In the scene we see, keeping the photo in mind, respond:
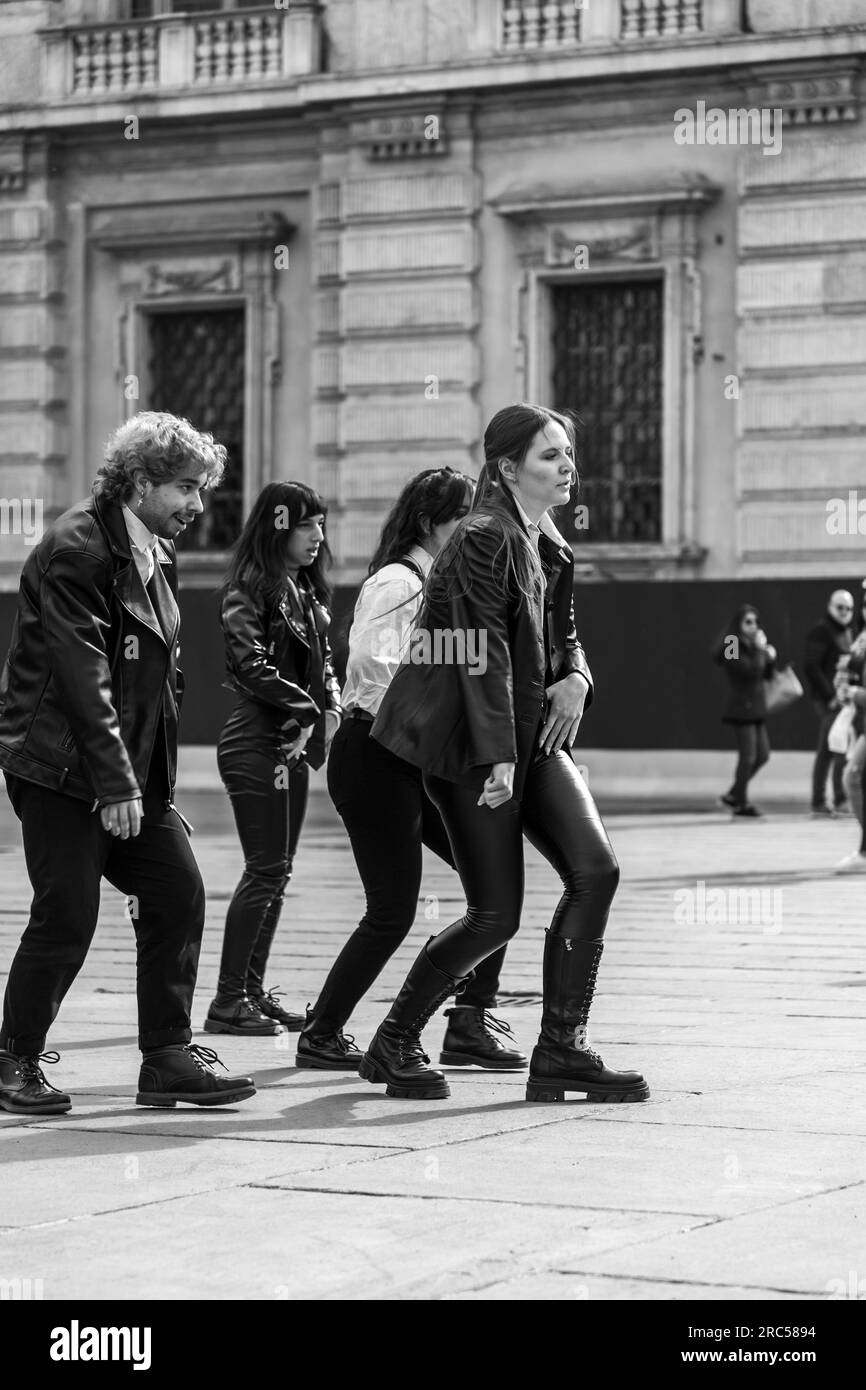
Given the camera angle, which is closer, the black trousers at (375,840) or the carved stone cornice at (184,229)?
the black trousers at (375,840)

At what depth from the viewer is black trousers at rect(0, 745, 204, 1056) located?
257 inches

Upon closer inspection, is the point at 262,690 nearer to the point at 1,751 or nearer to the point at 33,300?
the point at 1,751

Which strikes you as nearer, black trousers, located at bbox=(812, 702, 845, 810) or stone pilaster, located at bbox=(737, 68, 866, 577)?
black trousers, located at bbox=(812, 702, 845, 810)

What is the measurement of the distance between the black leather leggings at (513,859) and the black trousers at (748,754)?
486 inches

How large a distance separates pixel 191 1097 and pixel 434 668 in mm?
1324

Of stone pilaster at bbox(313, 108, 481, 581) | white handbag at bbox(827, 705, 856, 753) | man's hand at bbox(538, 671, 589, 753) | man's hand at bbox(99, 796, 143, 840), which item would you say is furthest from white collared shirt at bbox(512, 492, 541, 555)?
stone pilaster at bbox(313, 108, 481, 581)

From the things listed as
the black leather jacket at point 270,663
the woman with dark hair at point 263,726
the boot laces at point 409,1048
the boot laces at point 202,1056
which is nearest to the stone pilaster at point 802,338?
the black leather jacket at point 270,663

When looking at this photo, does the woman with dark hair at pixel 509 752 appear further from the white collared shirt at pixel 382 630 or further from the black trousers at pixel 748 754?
the black trousers at pixel 748 754

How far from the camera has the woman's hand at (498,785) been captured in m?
6.52

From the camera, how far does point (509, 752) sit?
6527 millimetres

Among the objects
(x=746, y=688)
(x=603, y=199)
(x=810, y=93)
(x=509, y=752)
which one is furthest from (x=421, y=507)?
(x=603, y=199)

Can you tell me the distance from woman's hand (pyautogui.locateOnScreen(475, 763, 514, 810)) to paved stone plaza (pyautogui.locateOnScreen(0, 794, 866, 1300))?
2.70ft

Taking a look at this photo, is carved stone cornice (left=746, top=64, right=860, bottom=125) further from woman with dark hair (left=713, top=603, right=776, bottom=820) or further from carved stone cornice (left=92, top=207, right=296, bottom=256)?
carved stone cornice (left=92, top=207, right=296, bottom=256)

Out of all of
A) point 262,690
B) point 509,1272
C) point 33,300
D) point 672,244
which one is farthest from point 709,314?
point 509,1272
